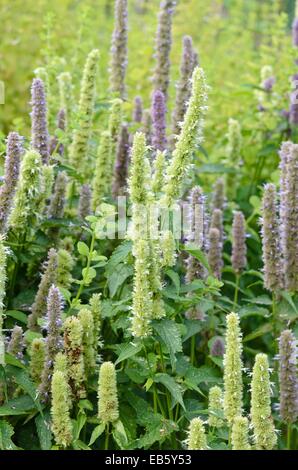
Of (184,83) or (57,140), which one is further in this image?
(184,83)

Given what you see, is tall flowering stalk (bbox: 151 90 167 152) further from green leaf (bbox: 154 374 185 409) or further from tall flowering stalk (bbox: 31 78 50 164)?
green leaf (bbox: 154 374 185 409)

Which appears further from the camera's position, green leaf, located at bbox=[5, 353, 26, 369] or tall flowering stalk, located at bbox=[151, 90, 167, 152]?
tall flowering stalk, located at bbox=[151, 90, 167, 152]

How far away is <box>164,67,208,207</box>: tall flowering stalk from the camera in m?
2.78

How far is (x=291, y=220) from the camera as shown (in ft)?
11.2

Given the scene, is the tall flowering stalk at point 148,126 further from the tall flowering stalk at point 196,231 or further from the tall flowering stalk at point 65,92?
the tall flowering stalk at point 196,231

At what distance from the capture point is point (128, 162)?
405cm

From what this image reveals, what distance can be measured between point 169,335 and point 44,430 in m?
0.52

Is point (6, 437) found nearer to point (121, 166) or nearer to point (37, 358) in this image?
point (37, 358)

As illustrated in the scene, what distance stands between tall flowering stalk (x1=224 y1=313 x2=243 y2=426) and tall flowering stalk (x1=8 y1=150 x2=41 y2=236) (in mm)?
909

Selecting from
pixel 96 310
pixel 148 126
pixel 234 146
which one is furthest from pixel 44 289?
pixel 234 146

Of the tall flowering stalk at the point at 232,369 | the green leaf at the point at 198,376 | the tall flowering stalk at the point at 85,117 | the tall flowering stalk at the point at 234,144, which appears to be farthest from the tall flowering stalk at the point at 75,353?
the tall flowering stalk at the point at 234,144

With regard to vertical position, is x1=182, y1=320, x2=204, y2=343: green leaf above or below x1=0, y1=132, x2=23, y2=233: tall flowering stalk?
below

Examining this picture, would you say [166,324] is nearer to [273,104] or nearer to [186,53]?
[186,53]

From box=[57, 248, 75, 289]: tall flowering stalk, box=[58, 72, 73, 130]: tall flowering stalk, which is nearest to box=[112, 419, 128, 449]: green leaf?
box=[57, 248, 75, 289]: tall flowering stalk
